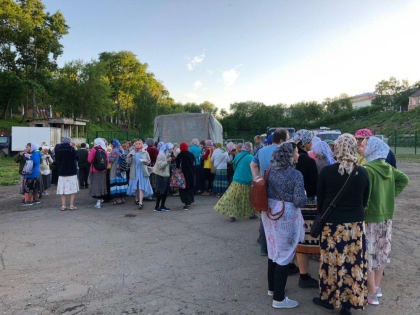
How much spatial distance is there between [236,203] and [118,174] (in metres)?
3.96

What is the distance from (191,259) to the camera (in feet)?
15.6

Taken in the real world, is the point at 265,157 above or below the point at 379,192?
above

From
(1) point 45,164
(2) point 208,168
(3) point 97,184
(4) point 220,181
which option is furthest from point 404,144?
(1) point 45,164

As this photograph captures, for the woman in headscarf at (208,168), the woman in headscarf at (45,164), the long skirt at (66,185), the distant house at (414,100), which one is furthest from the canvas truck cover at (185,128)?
the distant house at (414,100)

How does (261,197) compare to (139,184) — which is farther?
(139,184)

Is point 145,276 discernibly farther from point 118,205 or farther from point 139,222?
point 118,205

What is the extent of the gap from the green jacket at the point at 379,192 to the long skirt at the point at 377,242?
3.8 inches

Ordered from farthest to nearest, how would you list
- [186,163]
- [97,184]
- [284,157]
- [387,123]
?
1. [387,123]
2. [97,184]
3. [186,163]
4. [284,157]

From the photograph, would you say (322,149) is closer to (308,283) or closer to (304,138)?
(304,138)

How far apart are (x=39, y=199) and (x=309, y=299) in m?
9.38

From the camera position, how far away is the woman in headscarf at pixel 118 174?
8.72 meters

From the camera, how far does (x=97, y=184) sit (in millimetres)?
8609

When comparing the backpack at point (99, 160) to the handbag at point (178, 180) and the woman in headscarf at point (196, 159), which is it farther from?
the woman in headscarf at point (196, 159)

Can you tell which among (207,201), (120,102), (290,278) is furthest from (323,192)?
(120,102)
